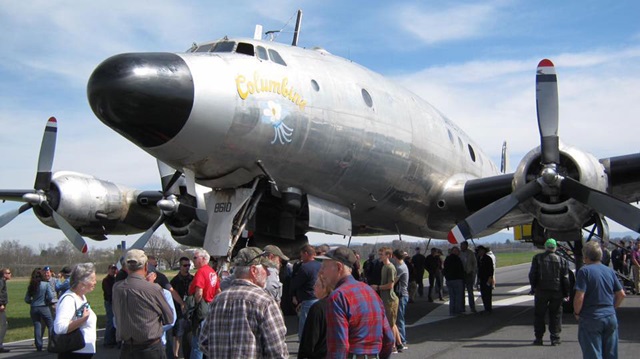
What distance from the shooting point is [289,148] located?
9.38m

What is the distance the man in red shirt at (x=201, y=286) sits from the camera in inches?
309

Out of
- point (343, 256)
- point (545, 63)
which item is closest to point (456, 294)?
point (545, 63)

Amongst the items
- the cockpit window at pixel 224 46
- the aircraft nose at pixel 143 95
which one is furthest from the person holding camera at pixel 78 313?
the cockpit window at pixel 224 46

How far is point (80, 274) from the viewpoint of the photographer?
5.24 m

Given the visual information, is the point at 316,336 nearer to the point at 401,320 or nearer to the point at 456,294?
the point at 401,320

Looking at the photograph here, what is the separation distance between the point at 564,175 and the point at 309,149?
183 inches

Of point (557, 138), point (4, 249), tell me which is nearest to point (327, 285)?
point (557, 138)

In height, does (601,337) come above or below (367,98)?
below

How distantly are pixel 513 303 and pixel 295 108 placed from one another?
9572 millimetres

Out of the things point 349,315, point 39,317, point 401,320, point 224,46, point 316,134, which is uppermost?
point 224,46

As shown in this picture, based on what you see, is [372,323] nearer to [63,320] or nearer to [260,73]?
[63,320]

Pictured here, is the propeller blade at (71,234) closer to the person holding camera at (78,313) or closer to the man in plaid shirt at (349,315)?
the person holding camera at (78,313)

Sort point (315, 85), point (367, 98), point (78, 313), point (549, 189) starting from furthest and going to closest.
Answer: point (367, 98) < point (549, 189) < point (315, 85) < point (78, 313)

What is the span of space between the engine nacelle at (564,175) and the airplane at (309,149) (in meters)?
0.02
